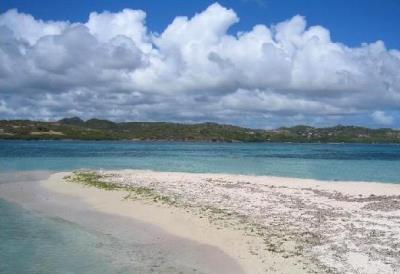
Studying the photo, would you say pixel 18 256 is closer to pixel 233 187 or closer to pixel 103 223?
pixel 103 223

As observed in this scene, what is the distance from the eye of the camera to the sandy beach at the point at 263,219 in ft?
63.6

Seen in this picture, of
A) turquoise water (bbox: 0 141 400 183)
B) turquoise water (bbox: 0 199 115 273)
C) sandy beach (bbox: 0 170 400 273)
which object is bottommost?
turquoise water (bbox: 0 141 400 183)

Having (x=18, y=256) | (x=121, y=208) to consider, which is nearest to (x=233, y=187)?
(x=121, y=208)

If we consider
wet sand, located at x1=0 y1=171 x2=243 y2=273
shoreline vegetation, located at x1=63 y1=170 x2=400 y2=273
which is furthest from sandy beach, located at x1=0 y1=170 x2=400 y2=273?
wet sand, located at x1=0 y1=171 x2=243 y2=273

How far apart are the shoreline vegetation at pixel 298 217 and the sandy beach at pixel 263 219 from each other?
40 mm

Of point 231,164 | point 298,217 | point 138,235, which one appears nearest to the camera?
point 138,235

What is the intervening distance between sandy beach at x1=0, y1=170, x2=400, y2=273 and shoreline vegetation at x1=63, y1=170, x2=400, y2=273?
0.04 meters

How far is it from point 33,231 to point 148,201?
11005 millimetres

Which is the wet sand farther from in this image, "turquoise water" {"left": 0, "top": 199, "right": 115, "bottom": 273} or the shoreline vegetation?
the shoreline vegetation

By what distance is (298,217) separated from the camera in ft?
90.6

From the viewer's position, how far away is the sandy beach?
63.6ft

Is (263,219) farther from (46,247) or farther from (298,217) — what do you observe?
(46,247)

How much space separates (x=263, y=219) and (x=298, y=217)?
208cm

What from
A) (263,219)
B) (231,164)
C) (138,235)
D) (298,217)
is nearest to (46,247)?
(138,235)
